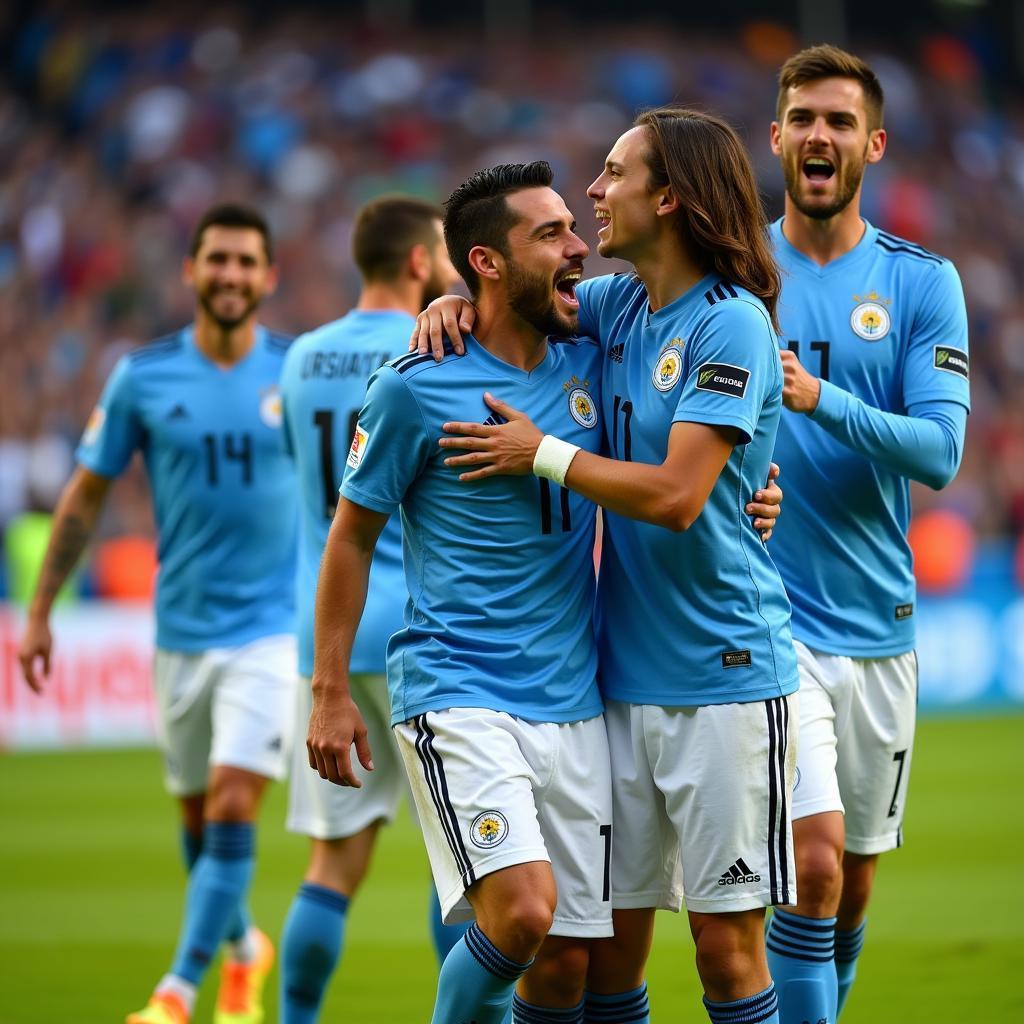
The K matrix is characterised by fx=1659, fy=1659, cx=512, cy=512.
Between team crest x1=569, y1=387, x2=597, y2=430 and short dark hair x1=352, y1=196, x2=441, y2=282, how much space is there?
1639 mm

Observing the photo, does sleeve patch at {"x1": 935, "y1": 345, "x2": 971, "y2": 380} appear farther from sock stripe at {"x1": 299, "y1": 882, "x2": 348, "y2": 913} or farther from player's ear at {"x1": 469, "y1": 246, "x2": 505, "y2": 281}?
sock stripe at {"x1": 299, "y1": 882, "x2": 348, "y2": 913}

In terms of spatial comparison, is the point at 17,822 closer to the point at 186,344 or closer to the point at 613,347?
the point at 186,344

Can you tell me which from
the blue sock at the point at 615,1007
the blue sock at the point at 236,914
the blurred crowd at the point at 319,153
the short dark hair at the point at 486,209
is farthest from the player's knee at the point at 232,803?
the blurred crowd at the point at 319,153

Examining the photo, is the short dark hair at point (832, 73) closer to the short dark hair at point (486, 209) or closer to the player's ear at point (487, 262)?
the short dark hair at point (486, 209)

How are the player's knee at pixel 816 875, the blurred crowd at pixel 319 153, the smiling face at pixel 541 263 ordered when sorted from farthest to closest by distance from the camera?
the blurred crowd at pixel 319 153 < the player's knee at pixel 816 875 < the smiling face at pixel 541 263

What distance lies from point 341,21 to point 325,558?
20286mm

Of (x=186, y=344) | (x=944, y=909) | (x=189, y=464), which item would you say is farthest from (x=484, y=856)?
(x=944, y=909)

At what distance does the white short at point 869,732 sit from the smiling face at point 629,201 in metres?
1.31

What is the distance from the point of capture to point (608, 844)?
12.5 feet

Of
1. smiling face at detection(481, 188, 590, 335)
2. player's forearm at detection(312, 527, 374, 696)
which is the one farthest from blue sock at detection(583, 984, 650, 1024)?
smiling face at detection(481, 188, 590, 335)

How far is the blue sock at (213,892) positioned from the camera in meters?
5.69

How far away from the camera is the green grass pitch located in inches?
237

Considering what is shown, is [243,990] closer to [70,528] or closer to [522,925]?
[70,528]

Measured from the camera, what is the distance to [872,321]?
4625mm
